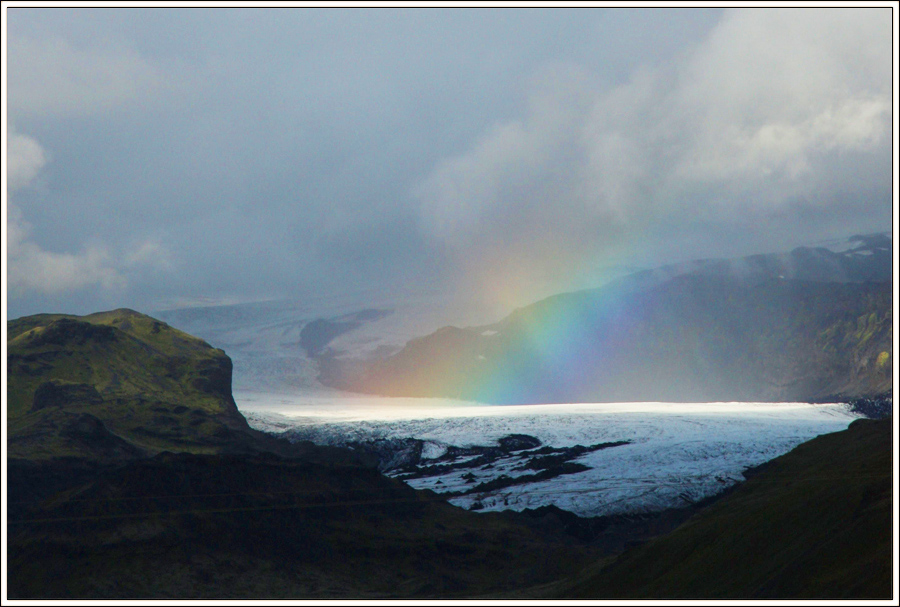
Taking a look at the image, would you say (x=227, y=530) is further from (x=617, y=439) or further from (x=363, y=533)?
(x=617, y=439)

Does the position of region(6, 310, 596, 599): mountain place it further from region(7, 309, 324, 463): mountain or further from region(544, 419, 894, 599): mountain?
region(544, 419, 894, 599): mountain

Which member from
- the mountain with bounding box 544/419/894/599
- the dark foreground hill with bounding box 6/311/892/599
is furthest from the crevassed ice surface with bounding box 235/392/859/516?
the mountain with bounding box 544/419/894/599

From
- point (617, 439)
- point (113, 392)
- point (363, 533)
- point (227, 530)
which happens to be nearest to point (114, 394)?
point (113, 392)

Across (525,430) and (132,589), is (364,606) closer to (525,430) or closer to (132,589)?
(132,589)

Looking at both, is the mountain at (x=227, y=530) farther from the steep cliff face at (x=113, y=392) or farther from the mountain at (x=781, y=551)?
the mountain at (x=781, y=551)

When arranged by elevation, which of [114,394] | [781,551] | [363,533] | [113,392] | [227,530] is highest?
[113,392]

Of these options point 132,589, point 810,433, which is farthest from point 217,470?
point 810,433

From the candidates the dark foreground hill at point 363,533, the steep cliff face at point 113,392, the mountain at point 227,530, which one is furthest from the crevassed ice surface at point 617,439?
the steep cliff face at point 113,392
